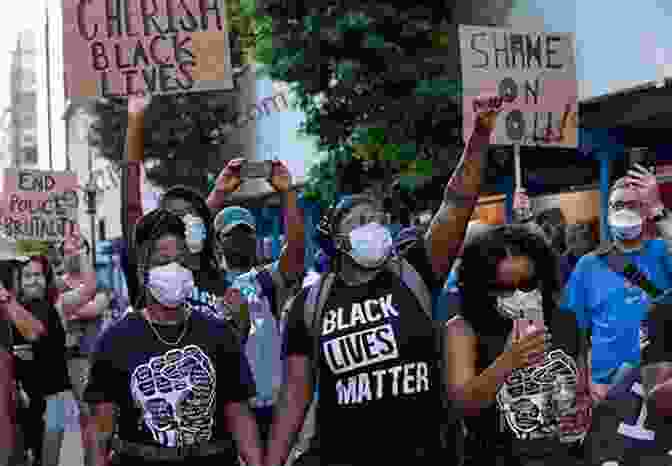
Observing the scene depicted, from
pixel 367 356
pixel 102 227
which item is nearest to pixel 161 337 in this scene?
pixel 367 356

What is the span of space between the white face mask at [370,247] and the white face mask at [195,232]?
121 centimetres

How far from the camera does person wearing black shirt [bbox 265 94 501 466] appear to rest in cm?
419

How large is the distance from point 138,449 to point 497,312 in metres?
1.27

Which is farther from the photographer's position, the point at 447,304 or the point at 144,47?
the point at 144,47

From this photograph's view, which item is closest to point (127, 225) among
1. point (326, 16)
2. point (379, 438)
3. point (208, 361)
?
point (208, 361)

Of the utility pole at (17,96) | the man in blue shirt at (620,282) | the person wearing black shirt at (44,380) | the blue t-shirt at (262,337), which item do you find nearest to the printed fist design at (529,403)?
the blue t-shirt at (262,337)

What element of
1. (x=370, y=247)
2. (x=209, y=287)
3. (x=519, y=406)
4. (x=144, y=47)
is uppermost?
(x=144, y=47)

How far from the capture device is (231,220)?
21.3 ft

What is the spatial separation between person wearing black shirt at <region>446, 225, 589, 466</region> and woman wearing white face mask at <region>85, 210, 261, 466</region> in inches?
31.7

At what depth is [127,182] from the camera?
5699 mm

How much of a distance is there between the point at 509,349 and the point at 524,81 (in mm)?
5241

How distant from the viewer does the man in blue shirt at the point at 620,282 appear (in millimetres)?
6391

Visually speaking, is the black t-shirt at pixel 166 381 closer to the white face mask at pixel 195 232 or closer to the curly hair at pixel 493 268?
the curly hair at pixel 493 268

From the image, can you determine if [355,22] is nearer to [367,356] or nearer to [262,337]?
[262,337]
